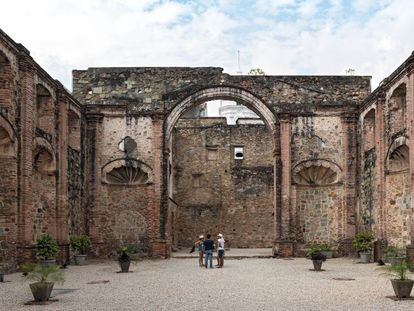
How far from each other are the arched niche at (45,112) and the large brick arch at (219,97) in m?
5.85

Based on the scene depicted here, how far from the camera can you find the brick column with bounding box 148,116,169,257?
960 inches

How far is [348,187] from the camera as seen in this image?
2458 cm

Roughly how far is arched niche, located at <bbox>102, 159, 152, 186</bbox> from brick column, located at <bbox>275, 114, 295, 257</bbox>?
215 inches

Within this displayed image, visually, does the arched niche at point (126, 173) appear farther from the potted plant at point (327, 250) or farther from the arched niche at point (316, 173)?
the potted plant at point (327, 250)

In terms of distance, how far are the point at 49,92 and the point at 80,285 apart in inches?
336

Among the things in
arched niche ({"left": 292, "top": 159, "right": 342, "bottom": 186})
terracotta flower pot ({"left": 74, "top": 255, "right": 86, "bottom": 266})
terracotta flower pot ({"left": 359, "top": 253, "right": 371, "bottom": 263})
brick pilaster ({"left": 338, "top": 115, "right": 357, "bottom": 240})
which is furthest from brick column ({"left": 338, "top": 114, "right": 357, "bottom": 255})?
terracotta flower pot ({"left": 74, "top": 255, "right": 86, "bottom": 266})

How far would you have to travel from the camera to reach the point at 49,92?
20344mm

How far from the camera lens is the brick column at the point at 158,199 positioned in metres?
24.4

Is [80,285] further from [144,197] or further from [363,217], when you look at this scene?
[363,217]

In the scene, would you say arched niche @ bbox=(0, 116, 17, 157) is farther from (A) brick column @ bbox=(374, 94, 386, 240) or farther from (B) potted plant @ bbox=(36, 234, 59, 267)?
(A) brick column @ bbox=(374, 94, 386, 240)

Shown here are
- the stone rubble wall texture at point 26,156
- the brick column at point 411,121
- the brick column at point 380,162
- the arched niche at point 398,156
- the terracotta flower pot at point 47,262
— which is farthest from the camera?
the brick column at point 380,162

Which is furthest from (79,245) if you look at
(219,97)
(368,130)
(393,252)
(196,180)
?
(196,180)

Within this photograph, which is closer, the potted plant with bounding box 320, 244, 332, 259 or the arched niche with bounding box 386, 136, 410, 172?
the arched niche with bounding box 386, 136, 410, 172

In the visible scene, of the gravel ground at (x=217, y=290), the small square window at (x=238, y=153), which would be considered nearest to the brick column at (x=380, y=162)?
the gravel ground at (x=217, y=290)
